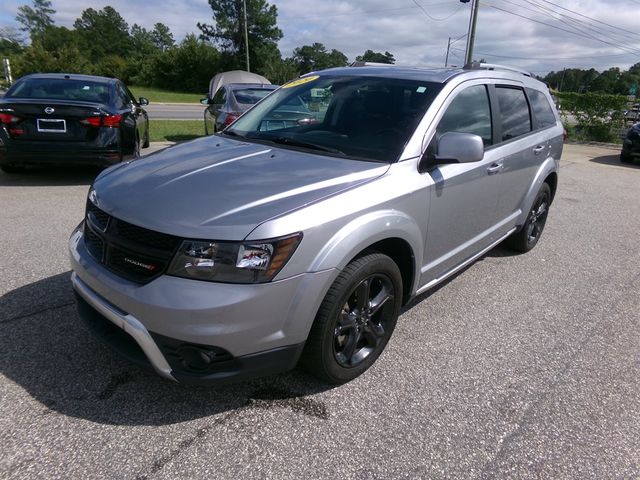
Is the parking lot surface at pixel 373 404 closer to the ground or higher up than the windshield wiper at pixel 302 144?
closer to the ground

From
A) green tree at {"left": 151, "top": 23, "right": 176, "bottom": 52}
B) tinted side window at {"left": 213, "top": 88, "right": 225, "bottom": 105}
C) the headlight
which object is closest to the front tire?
the headlight

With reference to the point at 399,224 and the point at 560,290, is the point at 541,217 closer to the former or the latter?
the point at 560,290

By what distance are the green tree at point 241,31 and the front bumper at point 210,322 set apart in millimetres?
60655

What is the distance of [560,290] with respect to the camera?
4379 mm

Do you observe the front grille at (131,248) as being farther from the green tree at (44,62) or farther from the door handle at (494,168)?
the green tree at (44,62)

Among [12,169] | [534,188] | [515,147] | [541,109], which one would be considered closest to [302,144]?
[515,147]

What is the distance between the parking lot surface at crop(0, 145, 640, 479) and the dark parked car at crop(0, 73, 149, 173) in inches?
113

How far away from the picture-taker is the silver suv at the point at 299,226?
2.18 metres

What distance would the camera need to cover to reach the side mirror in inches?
113

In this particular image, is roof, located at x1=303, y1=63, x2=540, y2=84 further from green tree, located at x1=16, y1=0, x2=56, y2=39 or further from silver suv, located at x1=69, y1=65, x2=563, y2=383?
green tree, located at x1=16, y1=0, x2=56, y2=39

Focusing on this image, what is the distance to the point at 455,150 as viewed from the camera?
9.54 ft

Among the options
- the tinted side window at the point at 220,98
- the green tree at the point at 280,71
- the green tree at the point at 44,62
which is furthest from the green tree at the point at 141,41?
the tinted side window at the point at 220,98

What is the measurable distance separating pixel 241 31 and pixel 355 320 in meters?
70.8

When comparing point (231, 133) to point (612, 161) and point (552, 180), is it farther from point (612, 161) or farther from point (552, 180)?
point (612, 161)
